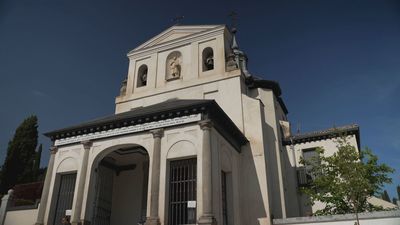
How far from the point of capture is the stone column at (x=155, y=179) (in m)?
13.2

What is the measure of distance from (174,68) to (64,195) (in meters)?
10.9

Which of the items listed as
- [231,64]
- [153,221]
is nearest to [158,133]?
[153,221]

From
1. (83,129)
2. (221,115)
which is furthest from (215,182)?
(83,129)

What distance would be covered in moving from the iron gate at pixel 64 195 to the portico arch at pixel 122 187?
126 centimetres

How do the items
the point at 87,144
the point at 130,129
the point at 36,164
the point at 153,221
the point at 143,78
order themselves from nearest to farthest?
the point at 153,221 → the point at 130,129 → the point at 87,144 → the point at 143,78 → the point at 36,164

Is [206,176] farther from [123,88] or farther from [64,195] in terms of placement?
[123,88]

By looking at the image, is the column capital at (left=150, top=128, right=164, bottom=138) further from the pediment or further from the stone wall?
the pediment

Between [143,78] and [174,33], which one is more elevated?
[174,33]

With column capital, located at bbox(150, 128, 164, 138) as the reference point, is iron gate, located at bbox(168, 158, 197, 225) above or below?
below

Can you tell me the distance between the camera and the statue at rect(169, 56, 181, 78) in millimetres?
22484

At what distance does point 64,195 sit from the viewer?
656 inches

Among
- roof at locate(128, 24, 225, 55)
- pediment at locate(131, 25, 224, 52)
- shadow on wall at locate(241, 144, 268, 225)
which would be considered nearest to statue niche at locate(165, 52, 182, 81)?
roof at locate(128, 24, 225, 55)

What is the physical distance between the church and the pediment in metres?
0.08

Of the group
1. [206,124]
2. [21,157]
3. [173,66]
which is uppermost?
[173,66]
